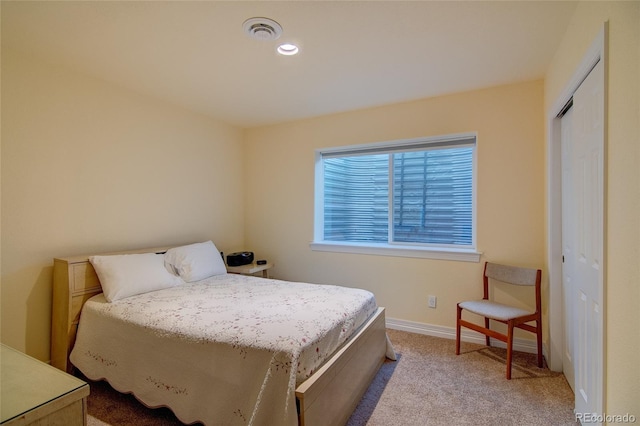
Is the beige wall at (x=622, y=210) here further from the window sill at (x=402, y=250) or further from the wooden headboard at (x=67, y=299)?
the wooden headboard at (x=67, y=299)

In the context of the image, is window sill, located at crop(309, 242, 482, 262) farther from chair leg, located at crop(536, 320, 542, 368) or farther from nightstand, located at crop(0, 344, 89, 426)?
nightstand, located at crop(0, 344, 89, 426)

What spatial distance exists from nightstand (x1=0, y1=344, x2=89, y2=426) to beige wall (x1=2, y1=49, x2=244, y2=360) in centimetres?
144

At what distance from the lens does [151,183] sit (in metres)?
2.99

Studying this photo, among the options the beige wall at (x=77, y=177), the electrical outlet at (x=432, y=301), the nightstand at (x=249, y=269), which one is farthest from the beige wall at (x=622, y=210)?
the beige wall at (x=77, y=177)

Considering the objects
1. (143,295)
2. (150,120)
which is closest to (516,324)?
(143,295)

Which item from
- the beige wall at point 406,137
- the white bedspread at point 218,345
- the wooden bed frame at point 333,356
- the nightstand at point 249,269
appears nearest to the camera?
the white bedspread at point 218,345

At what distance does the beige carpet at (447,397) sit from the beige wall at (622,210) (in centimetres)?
75

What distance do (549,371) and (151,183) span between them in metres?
3.82

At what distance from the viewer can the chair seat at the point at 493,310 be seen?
7.52 ft

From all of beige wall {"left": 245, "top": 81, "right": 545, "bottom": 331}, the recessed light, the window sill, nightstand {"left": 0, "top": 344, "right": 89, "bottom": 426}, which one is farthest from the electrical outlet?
nightstand {"left": 0, "top": 344, "right": 89, "bottom": 426}

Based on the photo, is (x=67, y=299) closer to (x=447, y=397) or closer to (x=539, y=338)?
(x=447, y=397)

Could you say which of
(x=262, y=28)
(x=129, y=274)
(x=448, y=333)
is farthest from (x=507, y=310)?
(x=129, y=274)

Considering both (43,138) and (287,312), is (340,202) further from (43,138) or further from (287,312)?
(43,138)

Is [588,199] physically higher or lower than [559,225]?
higher
